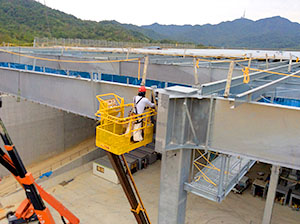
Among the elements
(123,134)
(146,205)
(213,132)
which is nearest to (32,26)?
(146,205)

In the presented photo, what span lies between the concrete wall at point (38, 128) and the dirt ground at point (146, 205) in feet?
14.8

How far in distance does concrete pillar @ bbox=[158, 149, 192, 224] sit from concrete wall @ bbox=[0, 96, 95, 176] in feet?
52.6

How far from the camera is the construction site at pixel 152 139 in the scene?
17.8 feet

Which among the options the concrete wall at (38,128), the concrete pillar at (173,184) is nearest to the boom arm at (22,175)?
the concrete pillar at (173,184)

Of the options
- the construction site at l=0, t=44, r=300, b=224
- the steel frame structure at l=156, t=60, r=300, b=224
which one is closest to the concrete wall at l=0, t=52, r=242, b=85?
the construction site at l=0, t=44, r=300, b=224

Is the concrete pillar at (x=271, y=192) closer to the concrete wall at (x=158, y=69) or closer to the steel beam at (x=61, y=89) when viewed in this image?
the concrete wall at (x=158, y=69)

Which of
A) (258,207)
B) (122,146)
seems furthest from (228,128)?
(258,207)

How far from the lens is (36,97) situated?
1108 cm

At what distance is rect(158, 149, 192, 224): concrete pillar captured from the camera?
19.3 ft

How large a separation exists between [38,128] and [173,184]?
1780 centimetres

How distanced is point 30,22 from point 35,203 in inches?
2829

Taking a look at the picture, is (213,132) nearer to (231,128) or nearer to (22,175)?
(231,128)

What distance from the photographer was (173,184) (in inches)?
236

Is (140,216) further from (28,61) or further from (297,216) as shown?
(28,61)
